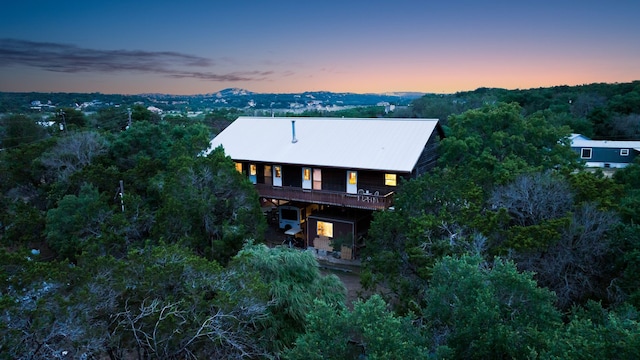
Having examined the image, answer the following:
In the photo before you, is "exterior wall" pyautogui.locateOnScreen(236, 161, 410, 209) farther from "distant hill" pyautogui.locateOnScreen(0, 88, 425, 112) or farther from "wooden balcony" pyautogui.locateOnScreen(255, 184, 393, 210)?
"distant hill" pyautogui.locateOnScreen(0, 88, 425, 112)

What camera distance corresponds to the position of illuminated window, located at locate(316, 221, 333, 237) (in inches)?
1055

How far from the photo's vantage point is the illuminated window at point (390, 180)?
26203mm

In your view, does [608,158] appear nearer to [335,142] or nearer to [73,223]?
[335,142]

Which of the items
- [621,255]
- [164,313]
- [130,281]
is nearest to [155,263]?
[130,281]

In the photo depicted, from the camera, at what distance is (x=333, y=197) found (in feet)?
85.6

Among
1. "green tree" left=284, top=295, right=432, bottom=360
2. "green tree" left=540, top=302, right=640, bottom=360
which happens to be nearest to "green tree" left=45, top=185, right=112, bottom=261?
"green tree" left=284, top=295, right=432, bottom=360

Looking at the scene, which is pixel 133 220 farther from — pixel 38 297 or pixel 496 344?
pixel 496 344

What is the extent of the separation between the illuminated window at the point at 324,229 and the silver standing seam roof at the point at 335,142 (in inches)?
148

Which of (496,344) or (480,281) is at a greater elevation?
(480,281)

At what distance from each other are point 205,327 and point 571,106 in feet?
277

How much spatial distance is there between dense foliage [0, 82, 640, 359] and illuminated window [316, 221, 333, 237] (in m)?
6.63

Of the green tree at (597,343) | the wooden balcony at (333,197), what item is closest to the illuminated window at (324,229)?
the wooden balcony at (333,197)

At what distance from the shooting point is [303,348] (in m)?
8.74

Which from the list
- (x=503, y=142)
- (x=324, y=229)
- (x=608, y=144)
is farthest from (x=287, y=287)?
(x=608, y=144)
